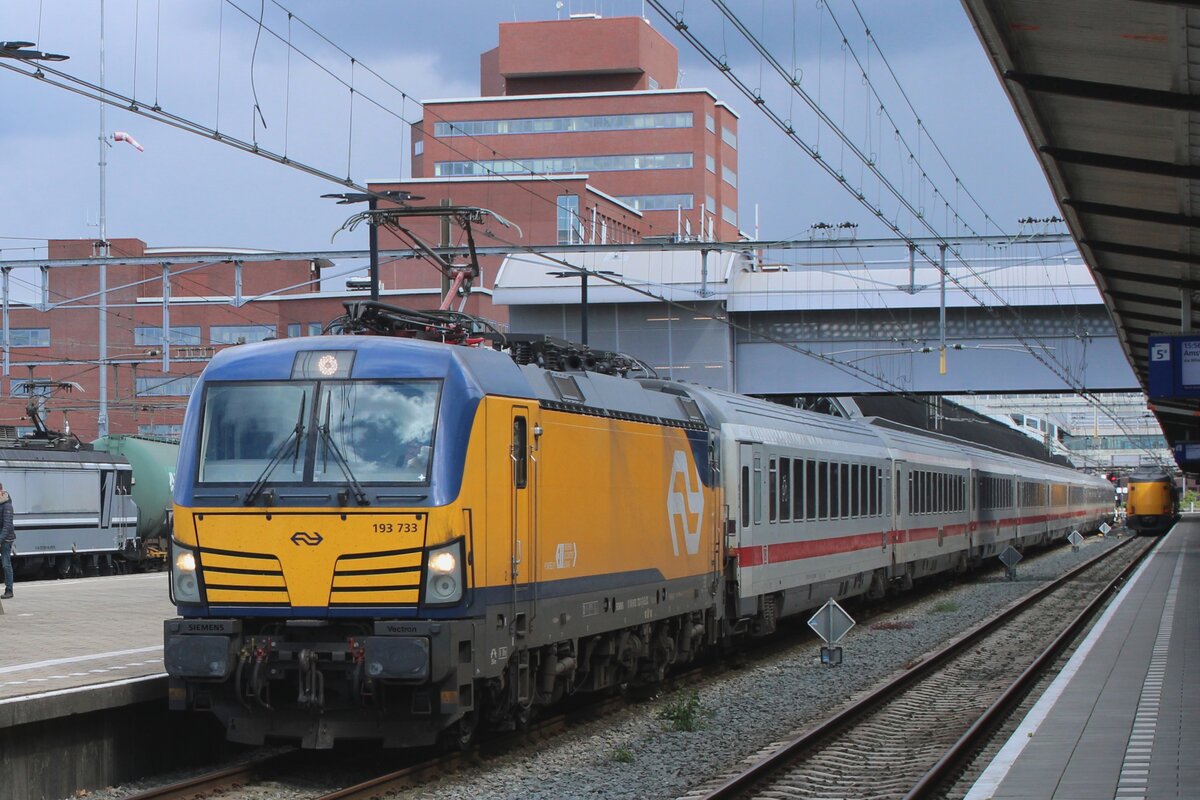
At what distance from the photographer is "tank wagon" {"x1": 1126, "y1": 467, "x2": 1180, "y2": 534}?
254ft

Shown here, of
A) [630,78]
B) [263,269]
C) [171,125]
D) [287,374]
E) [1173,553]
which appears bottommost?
[1173,553]

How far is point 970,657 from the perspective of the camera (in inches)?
811

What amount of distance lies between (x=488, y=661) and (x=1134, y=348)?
23.3m

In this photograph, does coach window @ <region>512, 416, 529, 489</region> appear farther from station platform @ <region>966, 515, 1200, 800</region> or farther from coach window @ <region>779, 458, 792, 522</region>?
coach window @ <region>779, 458, 792, 522</region>

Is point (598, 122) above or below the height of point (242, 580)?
above


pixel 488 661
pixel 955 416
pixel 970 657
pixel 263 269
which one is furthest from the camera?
pixel 263 269

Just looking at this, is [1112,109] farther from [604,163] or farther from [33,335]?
[604,163]

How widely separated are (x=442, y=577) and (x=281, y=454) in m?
1.56

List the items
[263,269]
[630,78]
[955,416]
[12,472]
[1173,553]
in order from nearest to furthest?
[12,472]
[1173,553]
[955,416]
[263,269]
[630,78]

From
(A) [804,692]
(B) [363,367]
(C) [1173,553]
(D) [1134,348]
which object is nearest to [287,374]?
(B) [363,367]

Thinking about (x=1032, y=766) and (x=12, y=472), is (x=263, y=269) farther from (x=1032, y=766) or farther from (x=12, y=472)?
(x=1032, y=766)

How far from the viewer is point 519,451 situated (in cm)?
1198

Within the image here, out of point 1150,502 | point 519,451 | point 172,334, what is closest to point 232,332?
point 172,334

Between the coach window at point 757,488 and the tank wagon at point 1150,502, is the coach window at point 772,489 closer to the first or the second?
the coach window at point 757,488
